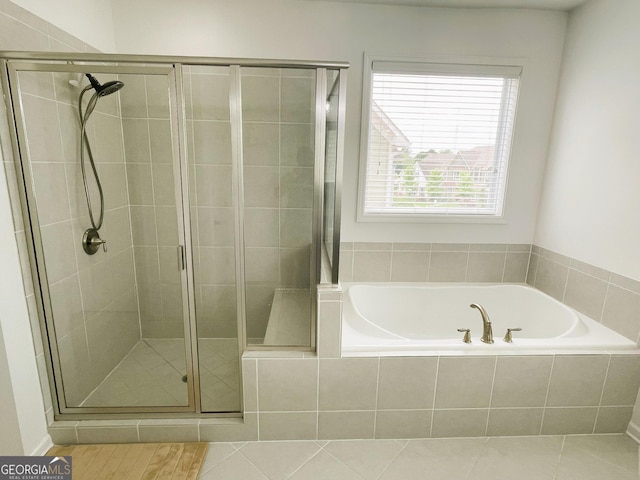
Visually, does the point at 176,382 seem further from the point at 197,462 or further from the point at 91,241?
the point at 91,241

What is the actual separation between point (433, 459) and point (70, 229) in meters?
2.22

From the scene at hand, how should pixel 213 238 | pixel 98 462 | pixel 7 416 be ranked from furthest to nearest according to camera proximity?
pixel 213 238 < pixel 98 462 < pixel 7 416

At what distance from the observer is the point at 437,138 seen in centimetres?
234

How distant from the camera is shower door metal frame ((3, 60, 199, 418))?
1372 millimetres

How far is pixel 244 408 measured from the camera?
63.2 inches

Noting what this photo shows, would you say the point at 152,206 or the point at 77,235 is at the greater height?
the point at 152,206

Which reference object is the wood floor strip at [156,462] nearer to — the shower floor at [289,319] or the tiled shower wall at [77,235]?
the tiled shower wall at [77,235]

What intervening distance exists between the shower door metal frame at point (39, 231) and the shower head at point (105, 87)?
250 mm

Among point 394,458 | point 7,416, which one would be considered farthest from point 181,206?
point 394,458

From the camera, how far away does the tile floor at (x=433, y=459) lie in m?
1.48

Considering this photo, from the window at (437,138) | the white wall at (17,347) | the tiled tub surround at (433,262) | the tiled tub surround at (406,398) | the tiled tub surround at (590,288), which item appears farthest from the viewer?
the tiled tub surround at (433,262)

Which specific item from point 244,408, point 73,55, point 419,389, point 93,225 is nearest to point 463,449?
point 419,389

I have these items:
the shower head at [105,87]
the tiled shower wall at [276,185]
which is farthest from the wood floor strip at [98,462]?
the shower head at [105,87]
